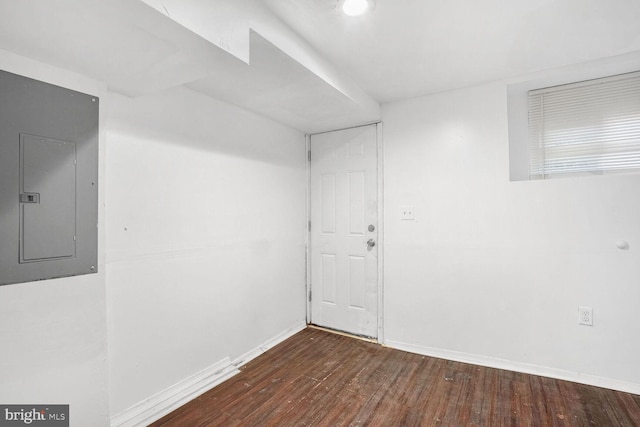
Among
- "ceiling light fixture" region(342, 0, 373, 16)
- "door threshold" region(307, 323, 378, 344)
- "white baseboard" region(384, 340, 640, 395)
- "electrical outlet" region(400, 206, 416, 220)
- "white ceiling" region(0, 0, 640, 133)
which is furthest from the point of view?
"door threshold" region(307, 323, 378, 344)

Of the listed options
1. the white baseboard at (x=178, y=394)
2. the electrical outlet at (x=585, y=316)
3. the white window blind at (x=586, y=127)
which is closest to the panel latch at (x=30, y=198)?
the white baseboard at (x=178, y=394)

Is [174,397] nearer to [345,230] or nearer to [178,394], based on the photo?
[178,394]

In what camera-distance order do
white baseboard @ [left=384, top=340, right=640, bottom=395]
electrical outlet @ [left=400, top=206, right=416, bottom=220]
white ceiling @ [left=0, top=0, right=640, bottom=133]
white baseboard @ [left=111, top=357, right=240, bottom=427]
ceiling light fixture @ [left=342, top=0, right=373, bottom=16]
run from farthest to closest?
electrical outlet @ [left=400, top=206, right=416, bottom=220]
white baseboard @ [left=384, top=340, right=640, bottom=395]
white baseboard @ [left=111, top=357, right=240, bottom=427]
ceiling light fixture @ [left=342, top=0, right=373, bottom=16]
white ceiling @ [left=0, top=0, right=640, bottom=133]

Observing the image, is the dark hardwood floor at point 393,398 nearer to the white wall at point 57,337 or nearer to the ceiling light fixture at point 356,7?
the white wall at point 57,337

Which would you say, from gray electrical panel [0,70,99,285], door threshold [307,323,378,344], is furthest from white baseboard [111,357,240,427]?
door threshold [307,323,378,344]

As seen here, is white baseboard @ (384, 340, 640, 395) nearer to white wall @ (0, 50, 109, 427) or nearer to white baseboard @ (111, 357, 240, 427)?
white baseboard @ (111, 357, 240, 427)

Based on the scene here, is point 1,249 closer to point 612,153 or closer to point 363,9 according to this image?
point 363,9

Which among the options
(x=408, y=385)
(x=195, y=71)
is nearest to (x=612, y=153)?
(x=408, y=385)

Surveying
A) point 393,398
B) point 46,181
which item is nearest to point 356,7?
point 46,181

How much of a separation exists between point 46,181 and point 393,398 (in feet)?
7.68

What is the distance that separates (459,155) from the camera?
2.56 metres

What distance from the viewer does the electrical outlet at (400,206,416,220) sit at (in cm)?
275

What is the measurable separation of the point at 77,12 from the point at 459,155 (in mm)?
2570

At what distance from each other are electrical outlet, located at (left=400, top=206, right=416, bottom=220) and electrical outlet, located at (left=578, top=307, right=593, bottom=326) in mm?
1380
